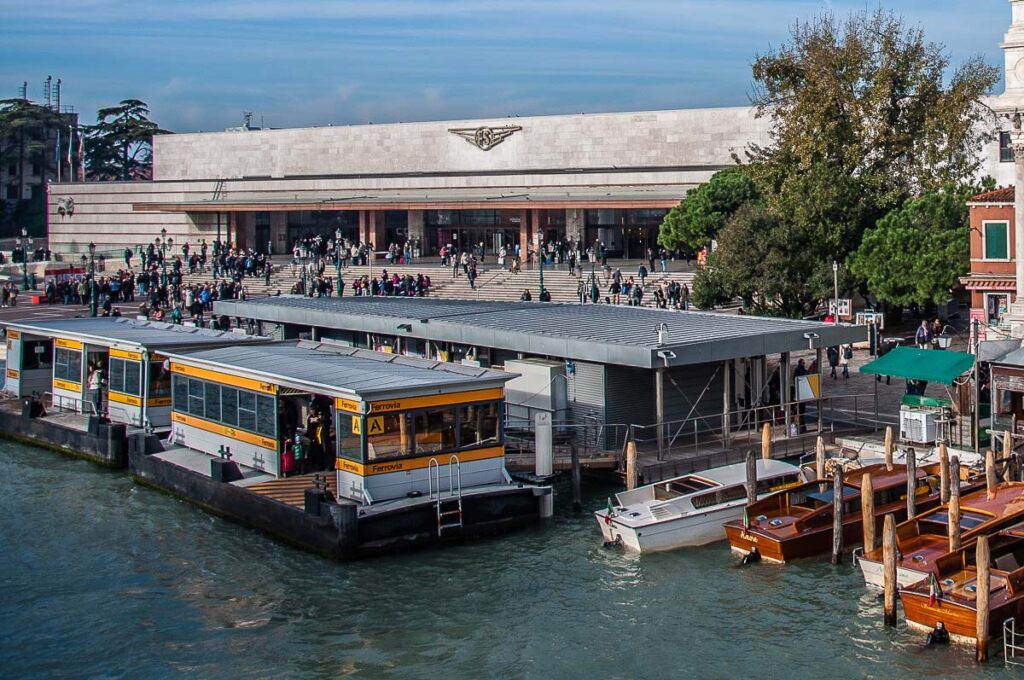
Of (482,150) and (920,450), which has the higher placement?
(482,150)

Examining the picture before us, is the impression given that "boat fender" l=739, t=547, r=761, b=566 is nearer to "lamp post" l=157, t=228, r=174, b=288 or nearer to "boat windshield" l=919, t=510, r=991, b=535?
"boat windshield" l=919, t=510, r=991, b=535

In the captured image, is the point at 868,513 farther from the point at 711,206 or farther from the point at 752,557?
the point at 711,206

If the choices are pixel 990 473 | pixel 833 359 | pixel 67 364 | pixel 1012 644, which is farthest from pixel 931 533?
pixel 67 364

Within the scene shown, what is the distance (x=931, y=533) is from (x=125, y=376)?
22.1m

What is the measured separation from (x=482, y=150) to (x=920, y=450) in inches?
2274

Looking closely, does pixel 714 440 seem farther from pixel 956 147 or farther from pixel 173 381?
pixel 956 147

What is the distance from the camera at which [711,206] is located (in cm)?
6159

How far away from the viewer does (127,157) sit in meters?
A: 130

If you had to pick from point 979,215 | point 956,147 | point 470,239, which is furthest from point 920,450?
point 470,239

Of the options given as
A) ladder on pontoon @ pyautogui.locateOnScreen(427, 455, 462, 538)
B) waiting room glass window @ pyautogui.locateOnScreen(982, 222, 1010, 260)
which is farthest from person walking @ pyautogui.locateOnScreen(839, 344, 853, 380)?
ladder on pontoon @ pyautogui.locateOnScreen(427, 455, 462, 538)

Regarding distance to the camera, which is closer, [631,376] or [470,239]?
[631,376]

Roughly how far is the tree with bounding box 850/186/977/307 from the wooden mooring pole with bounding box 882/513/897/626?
2753 cm

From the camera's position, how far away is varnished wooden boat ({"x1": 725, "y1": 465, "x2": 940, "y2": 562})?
1027 inches

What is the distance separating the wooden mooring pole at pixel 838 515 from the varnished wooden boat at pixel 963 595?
3.20 m
